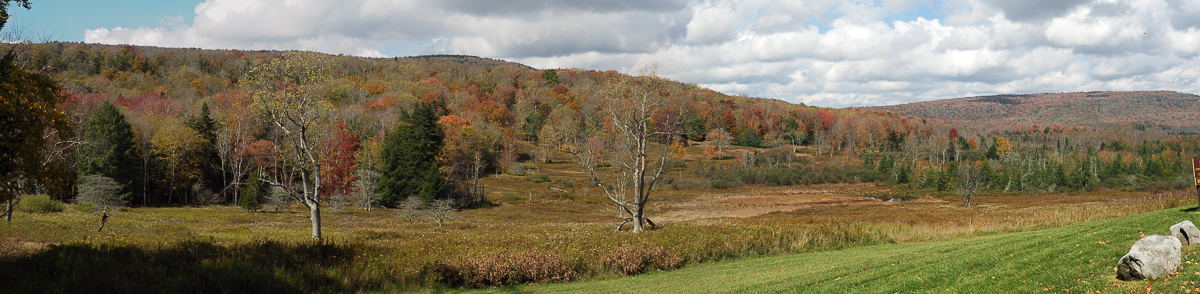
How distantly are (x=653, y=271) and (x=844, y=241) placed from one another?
8446 millimetres

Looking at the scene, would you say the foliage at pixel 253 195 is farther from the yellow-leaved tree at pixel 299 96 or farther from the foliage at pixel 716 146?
the foliage at pixel 716 146

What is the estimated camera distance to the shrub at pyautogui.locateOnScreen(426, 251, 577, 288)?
1512cm

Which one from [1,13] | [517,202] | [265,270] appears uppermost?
[1,13]

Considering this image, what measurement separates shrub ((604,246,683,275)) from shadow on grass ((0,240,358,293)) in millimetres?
7247

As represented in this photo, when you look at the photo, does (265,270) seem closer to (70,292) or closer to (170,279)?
(170,279)

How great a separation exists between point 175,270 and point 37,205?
3758 centimetres

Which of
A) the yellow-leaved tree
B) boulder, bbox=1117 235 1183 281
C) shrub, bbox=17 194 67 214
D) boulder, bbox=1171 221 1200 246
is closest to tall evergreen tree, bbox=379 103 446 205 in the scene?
shrub, bbox=17 194 67 214

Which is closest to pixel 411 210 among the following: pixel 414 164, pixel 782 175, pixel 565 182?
pixel 414 164

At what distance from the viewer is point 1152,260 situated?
7.54m

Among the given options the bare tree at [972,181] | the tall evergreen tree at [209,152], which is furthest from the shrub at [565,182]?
the bare tree at [972,181]

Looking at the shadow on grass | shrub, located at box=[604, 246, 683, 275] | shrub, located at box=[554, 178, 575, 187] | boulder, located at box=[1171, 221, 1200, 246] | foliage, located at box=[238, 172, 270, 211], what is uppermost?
boulder, located at box=[1171, 221, 1200, 246]

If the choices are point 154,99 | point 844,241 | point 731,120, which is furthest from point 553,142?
point 844,241

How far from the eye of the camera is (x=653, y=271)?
1733 centimetres

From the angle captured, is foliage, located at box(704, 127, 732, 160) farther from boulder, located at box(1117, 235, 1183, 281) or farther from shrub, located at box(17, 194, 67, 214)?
boulder, located at box(1117, 235, 1183, 281)
